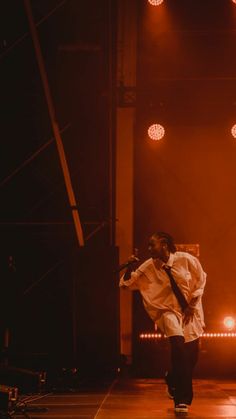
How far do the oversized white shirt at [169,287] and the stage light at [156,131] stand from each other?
11.4 feet

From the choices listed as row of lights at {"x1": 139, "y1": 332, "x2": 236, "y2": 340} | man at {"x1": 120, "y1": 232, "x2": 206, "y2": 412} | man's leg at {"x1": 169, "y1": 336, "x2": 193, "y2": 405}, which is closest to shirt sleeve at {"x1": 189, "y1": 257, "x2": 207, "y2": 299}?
man at {"x1": 120, "y1": 232, "x2": 206, "y2": 412}

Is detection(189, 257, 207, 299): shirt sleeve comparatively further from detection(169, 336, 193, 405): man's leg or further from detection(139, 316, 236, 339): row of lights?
detection(139, 316, 236, 339): row of lights

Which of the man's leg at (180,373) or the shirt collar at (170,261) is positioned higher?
the shirt collar at (170,261)

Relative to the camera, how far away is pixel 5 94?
9938 millimetres

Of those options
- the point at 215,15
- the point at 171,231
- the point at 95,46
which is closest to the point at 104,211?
the point at 171,231

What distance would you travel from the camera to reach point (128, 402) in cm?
625

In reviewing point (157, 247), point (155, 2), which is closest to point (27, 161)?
point (155, 2)

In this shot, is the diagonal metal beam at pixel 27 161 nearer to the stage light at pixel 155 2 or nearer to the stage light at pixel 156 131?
the stage light at pixel 156 131

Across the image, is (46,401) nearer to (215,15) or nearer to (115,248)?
(115,248)

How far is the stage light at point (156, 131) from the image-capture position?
942 centimetres

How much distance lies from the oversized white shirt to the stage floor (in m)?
0.67

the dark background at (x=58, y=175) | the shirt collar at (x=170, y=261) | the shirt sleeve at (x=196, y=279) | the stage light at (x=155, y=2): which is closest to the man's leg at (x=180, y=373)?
the shirt sleeve at (x=196, y=279)

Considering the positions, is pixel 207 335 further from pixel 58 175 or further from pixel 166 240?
pixel 58 175

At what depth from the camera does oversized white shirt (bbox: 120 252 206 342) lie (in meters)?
6.07
